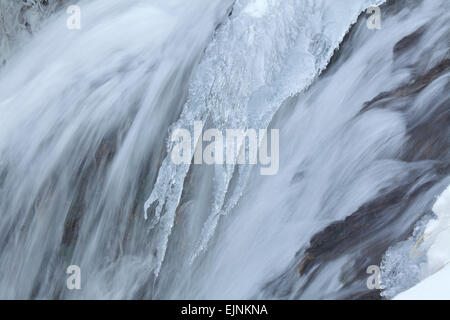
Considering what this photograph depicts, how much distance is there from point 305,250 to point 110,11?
2.14m

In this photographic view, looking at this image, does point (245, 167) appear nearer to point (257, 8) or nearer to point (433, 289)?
point (257, 8)

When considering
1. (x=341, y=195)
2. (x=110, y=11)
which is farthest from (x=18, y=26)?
(x=341, y=195)

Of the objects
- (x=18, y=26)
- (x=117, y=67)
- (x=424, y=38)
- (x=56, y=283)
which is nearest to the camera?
(x=424, y=38)

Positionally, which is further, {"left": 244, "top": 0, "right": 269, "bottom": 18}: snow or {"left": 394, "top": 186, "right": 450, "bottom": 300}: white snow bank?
{"left": 244, "top": 0, "right": 269, "bottom": 18}: snow

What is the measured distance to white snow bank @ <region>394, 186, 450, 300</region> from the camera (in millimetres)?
2375

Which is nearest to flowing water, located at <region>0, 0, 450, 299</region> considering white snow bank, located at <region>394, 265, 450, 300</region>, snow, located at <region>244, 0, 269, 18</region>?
snow, located at <region>244, 0, 269, 18</region>

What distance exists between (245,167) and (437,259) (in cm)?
106

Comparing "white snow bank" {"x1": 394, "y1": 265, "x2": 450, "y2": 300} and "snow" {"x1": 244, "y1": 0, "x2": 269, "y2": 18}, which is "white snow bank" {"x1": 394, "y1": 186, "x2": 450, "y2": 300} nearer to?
"white snow bank" {"x1": 394, "y1": 265, "x2": 450, "y2": 300}

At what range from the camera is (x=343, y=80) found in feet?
11.1

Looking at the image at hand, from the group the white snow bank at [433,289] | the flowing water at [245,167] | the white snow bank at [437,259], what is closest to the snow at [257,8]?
the flowing water at [245,167]

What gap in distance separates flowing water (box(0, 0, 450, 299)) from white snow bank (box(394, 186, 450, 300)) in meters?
0.09

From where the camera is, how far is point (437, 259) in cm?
267

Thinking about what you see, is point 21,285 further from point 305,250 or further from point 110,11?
point 110,11

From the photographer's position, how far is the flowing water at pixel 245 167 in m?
3.05
